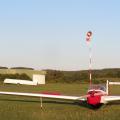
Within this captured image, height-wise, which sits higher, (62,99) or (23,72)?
(23,72)

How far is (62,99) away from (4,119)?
30.6ft

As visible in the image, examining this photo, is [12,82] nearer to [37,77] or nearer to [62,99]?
[37,77]

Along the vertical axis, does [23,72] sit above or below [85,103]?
above

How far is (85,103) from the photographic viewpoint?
20.6 meters

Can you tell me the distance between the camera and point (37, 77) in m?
68.3

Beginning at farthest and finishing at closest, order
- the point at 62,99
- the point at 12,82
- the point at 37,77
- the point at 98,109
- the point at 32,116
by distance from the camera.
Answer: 1. the point at 37,77
2. the point at 12,82
3. the point at 62,99
4. the point at 98,109
5. the point at 32,116

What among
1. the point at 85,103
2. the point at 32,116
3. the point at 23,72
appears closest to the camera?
the point at 32,116

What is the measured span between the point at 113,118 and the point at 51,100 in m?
9.83

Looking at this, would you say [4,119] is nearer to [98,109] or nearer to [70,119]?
[70,119]

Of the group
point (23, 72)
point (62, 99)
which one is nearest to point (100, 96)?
point (62, 99)

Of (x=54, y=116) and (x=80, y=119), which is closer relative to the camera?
(x=80, y=119)

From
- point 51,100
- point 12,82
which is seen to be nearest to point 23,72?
point 12,82

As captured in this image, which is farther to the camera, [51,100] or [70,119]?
[51,100]

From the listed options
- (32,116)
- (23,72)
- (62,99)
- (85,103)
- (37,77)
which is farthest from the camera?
(23,72)
